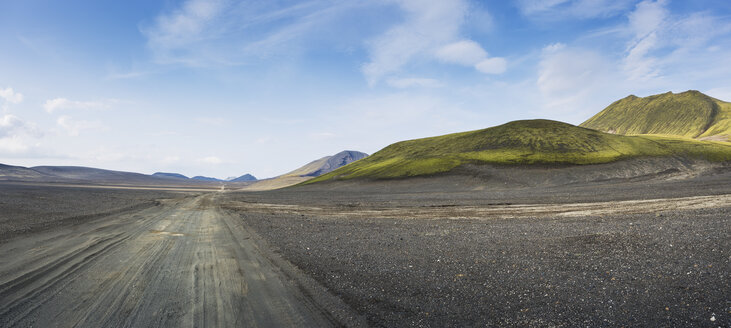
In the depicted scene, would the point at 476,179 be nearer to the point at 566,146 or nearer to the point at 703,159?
the point at 566,146

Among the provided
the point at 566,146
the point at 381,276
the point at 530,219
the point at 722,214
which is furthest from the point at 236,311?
the point at 566,146

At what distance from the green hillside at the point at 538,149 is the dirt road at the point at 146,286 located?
6424 cm

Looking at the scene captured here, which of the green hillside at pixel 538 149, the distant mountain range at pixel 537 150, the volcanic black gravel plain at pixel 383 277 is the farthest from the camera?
the green hillside at pixel 538 149

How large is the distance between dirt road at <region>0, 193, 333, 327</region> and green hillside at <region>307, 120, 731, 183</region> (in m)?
64.2

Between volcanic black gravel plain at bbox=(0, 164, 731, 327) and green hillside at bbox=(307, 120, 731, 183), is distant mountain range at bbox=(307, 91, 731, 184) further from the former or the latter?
volcanic black gravel plain at bbox=(0, 164, 731, 327)

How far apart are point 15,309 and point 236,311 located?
4.81 m

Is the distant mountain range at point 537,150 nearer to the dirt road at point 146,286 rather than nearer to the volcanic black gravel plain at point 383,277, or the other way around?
the volcanic black gravel plain at point 383,277

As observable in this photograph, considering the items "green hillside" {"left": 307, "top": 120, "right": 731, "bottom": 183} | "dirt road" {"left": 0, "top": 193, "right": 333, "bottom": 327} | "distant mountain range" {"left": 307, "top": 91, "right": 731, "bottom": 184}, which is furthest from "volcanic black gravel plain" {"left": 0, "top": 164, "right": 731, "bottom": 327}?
"green hillside" {"left": 307, "top": 120, "right": 731, "bottom": 183}

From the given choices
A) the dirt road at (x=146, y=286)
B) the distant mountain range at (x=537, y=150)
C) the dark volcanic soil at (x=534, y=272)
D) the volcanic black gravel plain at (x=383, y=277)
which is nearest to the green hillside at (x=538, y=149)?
the distant mountain range at (x=537, y=150)

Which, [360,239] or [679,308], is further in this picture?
[360,239]

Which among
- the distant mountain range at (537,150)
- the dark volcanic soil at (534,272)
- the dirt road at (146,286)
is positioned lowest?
the dark volcanic soil at (534,272)

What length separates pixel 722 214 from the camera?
16.7 metres

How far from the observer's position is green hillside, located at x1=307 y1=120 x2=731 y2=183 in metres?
73.7

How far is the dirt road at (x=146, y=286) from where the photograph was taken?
615 cm
